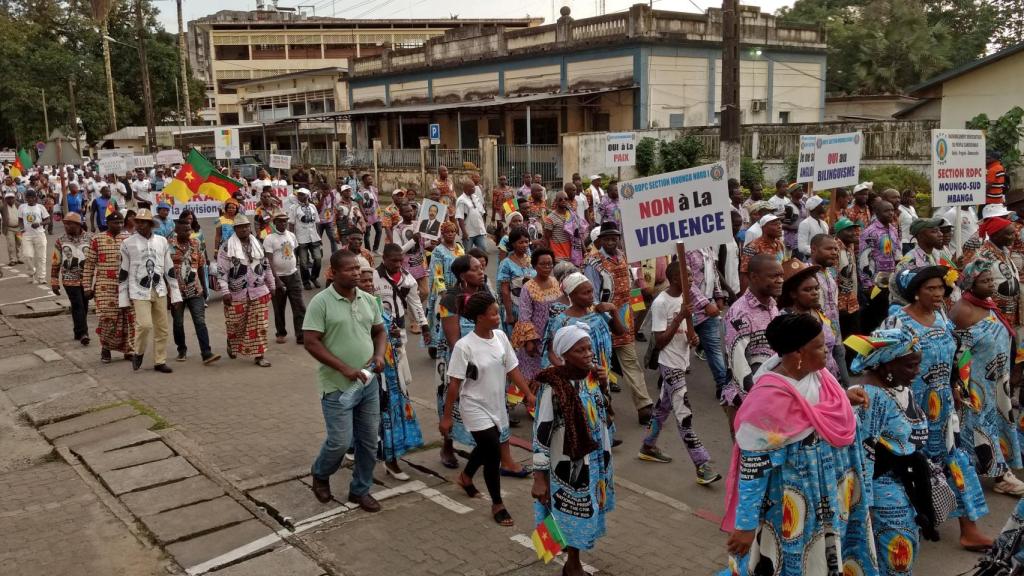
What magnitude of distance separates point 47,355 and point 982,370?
34.3 feet

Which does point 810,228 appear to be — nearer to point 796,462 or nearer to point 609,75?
point 796,462

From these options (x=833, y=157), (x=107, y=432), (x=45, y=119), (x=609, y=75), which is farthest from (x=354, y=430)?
(x=45, y=119)

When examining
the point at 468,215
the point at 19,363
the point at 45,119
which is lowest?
the point at 19,363

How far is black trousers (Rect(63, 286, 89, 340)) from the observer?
453 inches

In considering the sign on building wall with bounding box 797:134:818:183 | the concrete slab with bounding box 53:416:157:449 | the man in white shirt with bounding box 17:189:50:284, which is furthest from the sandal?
the man in white shirt with bounding box 17:189:50:284

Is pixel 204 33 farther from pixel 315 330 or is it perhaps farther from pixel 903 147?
pixel 315 330

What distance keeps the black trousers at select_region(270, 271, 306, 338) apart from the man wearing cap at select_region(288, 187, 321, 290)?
361 cm

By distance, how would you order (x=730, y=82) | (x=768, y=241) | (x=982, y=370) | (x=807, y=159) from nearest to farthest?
(x=982, y=370)
(x=768, y=241)
(x=807, y=159)
(x=730, y=82)

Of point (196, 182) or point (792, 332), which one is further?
point (196, 182)

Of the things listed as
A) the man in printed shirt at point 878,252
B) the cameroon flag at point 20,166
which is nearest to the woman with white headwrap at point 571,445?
the man in printed shirt at point 878,252

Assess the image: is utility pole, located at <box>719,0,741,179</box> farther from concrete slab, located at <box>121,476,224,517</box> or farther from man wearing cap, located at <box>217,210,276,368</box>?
concrete slab, located at <box>121,476,224,517</box>

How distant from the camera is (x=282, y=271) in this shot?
439 inches

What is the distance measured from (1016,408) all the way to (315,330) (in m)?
5.65

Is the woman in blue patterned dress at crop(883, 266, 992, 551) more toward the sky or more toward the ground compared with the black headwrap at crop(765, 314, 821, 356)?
more toward the ground
